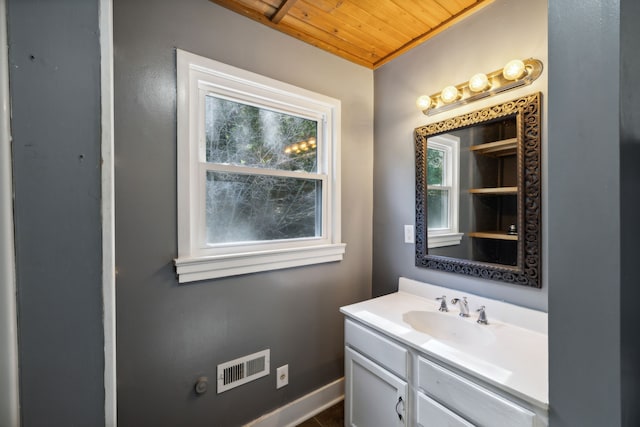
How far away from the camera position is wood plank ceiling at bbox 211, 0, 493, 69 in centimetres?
141

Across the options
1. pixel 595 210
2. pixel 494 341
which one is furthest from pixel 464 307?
pixel 595 210

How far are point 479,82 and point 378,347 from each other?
1.41 m

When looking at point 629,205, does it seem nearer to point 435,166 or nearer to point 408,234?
point 435,166

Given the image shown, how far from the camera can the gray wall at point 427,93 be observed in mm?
1261

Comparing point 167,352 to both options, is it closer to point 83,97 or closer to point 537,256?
point 83,97

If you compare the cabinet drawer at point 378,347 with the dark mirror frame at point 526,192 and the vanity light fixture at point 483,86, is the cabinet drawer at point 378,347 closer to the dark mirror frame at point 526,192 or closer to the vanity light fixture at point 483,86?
the dark mirror frame at point 526,192

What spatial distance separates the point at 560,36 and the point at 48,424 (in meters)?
1.25

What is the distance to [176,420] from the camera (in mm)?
1302

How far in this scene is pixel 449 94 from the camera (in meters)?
1.50

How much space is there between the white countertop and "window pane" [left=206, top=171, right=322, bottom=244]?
24.5 inches

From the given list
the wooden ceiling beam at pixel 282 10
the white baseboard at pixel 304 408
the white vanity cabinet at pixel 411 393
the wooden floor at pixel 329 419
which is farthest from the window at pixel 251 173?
the wooden floor at pixel 329 419

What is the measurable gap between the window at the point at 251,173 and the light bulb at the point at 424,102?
523 millimetres

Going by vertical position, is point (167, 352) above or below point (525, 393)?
below

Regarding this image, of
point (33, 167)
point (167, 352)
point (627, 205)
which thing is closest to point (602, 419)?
point (627, 205)
